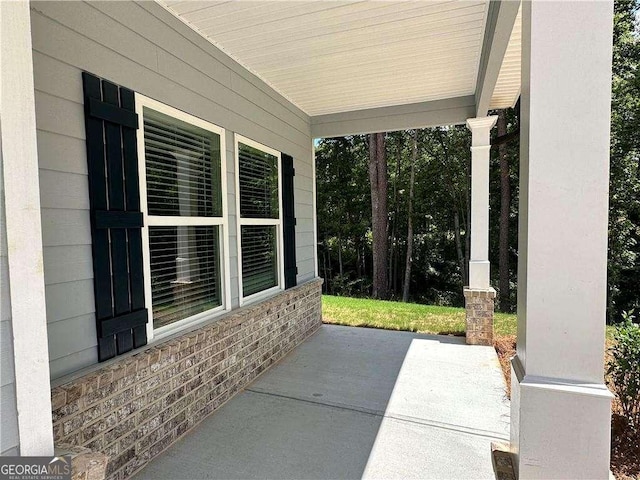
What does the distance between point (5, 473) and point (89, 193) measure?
1429mm

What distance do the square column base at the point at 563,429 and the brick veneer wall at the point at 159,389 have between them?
2116 mm

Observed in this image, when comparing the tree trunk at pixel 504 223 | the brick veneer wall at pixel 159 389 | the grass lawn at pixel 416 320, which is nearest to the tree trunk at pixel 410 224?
the tree trunk at pixel 504 223

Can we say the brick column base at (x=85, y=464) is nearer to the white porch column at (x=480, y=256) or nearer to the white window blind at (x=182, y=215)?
the white window blind at (x=182, y=215)

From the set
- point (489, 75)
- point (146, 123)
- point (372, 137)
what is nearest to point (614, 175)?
point (372, 137)

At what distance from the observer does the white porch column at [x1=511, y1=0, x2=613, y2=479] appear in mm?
1171

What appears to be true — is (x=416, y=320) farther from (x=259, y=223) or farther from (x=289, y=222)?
(x=259, y=223)

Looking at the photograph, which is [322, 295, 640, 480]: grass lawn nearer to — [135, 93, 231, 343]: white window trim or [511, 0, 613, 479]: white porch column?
[511, 0, 613, 479]: white porch column

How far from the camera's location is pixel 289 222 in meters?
4.76

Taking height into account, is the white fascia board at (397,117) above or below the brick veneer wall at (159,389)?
above

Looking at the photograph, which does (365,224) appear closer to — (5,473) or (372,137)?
(372,137)

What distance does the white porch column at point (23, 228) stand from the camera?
1050 mm

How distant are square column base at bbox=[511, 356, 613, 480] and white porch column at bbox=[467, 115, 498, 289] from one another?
12.6 feet

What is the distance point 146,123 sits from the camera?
2.52m

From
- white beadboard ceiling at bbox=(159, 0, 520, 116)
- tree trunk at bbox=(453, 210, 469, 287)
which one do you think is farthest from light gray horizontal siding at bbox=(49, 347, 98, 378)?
tree trunk at bbox=(453, 210, 469, 287)
